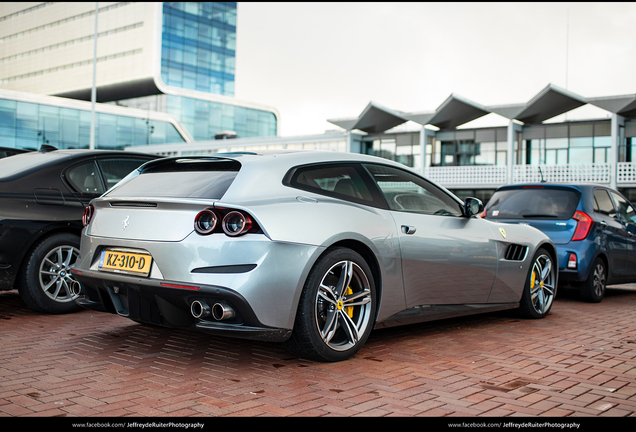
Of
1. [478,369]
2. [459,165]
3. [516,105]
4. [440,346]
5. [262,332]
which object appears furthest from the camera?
[459,165]

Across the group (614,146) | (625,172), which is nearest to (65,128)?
(614,146)

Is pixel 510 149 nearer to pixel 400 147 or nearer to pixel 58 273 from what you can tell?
pixel 400 147

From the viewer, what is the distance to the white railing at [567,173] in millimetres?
33906

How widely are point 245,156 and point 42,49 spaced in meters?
93.1

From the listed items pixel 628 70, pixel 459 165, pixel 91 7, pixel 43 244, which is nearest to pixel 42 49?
pixel 91 7

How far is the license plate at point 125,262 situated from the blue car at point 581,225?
219 inches

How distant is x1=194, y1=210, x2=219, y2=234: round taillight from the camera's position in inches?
147

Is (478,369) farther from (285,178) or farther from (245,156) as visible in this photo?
(245,156)

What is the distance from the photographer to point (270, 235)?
12.3 feet

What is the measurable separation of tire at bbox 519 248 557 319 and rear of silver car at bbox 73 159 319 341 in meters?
3.17

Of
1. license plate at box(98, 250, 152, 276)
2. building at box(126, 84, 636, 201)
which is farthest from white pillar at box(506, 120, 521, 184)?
license plate at box(98, 250, 152, 276)

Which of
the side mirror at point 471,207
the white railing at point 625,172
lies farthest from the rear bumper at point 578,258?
the white railing at point 625,172

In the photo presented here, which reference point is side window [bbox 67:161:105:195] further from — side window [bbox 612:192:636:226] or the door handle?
side window [bbox 612:192:636:226]

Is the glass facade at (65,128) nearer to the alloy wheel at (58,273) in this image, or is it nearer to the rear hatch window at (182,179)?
the alloy wheel at (58,273)
